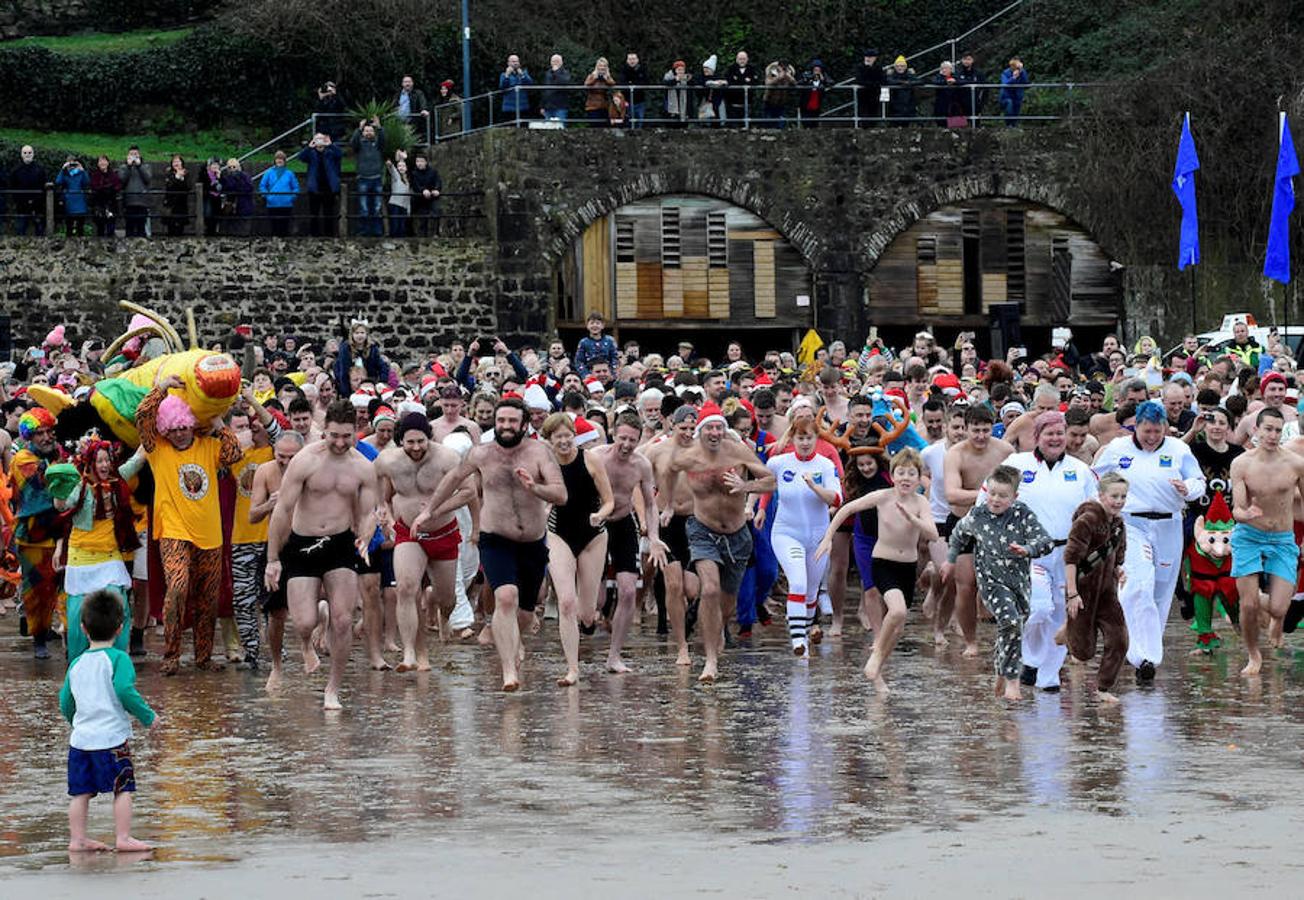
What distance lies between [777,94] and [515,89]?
386 cm

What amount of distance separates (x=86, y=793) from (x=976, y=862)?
3.40m

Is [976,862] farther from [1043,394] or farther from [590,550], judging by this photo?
[1043,394]

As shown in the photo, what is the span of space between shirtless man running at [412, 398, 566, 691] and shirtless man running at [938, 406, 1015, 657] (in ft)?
8.96

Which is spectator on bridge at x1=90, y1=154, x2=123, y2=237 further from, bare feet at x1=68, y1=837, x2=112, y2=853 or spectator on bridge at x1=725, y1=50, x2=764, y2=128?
bare feet at x1=68, y1=837, x2=112, y2=853

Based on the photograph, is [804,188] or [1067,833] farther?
[804,188]

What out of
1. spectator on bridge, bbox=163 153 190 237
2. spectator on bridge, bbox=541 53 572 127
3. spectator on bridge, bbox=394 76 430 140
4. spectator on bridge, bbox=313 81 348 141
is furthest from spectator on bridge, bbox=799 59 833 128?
spectator on bridge, bbox=163 153 190 237

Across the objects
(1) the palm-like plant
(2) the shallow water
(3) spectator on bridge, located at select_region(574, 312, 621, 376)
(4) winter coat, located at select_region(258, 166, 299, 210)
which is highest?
(1) the palm-like plant

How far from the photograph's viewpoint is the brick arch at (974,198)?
38.2m

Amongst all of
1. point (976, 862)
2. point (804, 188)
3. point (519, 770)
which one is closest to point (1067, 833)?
point (976, 862)

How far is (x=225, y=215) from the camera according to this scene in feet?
118

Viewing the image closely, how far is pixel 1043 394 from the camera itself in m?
18.0

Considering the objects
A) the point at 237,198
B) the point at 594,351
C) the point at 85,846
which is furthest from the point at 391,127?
the point at 85,846

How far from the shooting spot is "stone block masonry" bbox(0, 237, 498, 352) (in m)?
35.0

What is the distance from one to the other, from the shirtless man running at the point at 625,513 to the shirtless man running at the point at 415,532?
3.23 feet
